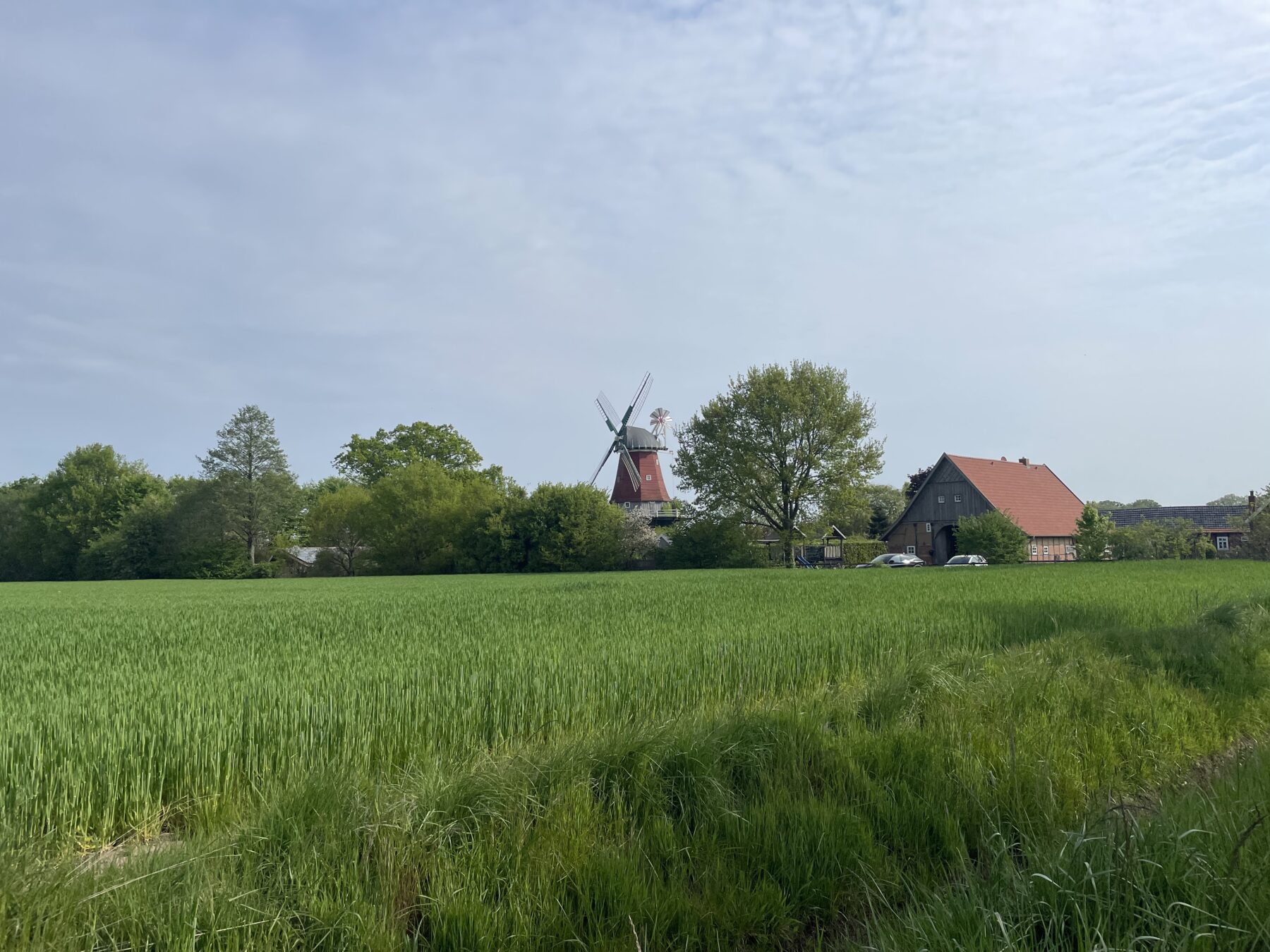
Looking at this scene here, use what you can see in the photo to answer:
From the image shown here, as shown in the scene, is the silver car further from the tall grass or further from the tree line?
the tall grass

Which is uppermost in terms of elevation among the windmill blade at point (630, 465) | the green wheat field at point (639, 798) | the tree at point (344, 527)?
the windmill blade at point (630, 465)

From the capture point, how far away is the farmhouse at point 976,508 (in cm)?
6094

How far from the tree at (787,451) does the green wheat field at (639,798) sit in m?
46.8

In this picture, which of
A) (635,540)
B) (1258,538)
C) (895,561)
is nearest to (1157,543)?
(1258,538)

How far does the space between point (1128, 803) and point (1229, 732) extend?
248cm

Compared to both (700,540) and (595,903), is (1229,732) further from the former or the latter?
(700,540)

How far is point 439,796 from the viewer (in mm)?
3934

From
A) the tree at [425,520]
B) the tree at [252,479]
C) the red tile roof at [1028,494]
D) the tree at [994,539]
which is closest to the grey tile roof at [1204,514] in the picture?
the red tile roof at [1028,494]

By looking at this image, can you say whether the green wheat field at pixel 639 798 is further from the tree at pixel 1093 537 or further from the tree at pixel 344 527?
the tree at pixel 344 527

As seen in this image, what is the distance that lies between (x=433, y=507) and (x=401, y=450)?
20.9m

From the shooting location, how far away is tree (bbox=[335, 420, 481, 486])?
8131 cm

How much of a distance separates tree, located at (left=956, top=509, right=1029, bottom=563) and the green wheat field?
4540 cm

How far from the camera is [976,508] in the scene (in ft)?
197

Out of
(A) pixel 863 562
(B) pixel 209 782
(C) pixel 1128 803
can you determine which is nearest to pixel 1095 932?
(C) pixel 1128 803
